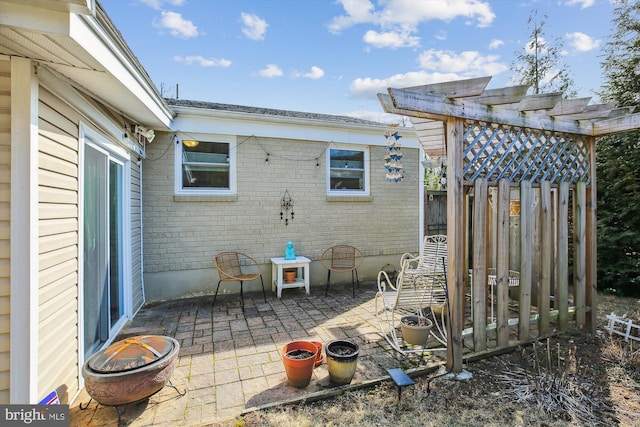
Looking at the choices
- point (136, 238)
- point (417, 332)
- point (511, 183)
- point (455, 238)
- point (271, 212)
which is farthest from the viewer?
point (271, 212)

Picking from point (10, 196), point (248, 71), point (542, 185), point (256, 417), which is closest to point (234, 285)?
point (256, 417)

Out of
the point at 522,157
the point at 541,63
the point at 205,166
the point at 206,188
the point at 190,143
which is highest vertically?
the point at 541,63

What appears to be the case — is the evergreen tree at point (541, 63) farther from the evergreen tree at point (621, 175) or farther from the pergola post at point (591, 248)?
the pergola post at point (591, 248)

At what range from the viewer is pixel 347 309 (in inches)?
182

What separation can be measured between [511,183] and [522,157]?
0.50 metres

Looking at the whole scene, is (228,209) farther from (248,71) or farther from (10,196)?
(248,71)

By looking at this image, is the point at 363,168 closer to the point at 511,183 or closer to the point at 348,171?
the point at 348,171

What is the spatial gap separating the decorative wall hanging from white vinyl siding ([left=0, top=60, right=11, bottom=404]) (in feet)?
13.2

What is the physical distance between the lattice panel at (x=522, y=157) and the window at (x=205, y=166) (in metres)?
3.86

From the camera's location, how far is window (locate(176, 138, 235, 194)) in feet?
17.0

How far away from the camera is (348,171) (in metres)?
6.29

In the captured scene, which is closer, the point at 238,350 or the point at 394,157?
the point at 238,350

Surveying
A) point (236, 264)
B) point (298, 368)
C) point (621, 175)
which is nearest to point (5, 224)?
point (298, 368)

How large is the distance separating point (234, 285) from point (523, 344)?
14.0 ft
